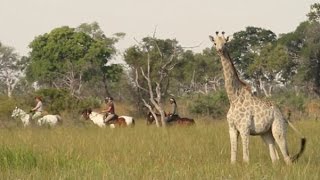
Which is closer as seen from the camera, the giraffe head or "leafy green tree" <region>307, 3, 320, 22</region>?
the giraffe head

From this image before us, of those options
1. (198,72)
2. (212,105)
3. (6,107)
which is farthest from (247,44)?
(6,107)

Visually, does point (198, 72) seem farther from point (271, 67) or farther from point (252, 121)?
point (252, 121)

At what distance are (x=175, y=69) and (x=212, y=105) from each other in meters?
23.2

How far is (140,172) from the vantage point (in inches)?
231

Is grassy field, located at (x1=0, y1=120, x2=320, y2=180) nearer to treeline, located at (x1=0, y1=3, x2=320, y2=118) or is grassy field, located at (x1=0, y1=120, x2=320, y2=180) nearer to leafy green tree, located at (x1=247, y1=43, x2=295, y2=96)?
treeline, located at (x1=0, y1=3, x2=320, y2=118)

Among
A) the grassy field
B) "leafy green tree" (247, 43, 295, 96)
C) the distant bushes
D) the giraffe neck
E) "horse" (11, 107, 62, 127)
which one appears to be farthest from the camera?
"leafy green tree" (247, 43, 295, 96)

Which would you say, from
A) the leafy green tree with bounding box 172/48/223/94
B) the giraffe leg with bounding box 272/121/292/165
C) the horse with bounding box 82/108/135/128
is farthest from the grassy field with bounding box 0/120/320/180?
the leafy green tree with bounding box 172/48/223/94

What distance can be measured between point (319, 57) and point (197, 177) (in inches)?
1404

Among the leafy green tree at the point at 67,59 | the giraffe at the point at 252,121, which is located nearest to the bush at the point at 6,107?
the giraffe at the point at 252,121

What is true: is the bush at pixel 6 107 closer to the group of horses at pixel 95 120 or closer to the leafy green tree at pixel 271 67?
the group of horses at pixel 95 120

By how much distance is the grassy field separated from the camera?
556 cm

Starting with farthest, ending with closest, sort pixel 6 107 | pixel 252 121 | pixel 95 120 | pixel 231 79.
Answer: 1. pixel 6 107
2. pixel 95 120
3. pixel 231 79
4. pixel 252 121

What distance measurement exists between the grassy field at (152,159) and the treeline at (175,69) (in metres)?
15.4

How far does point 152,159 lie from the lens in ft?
A: 26.5
